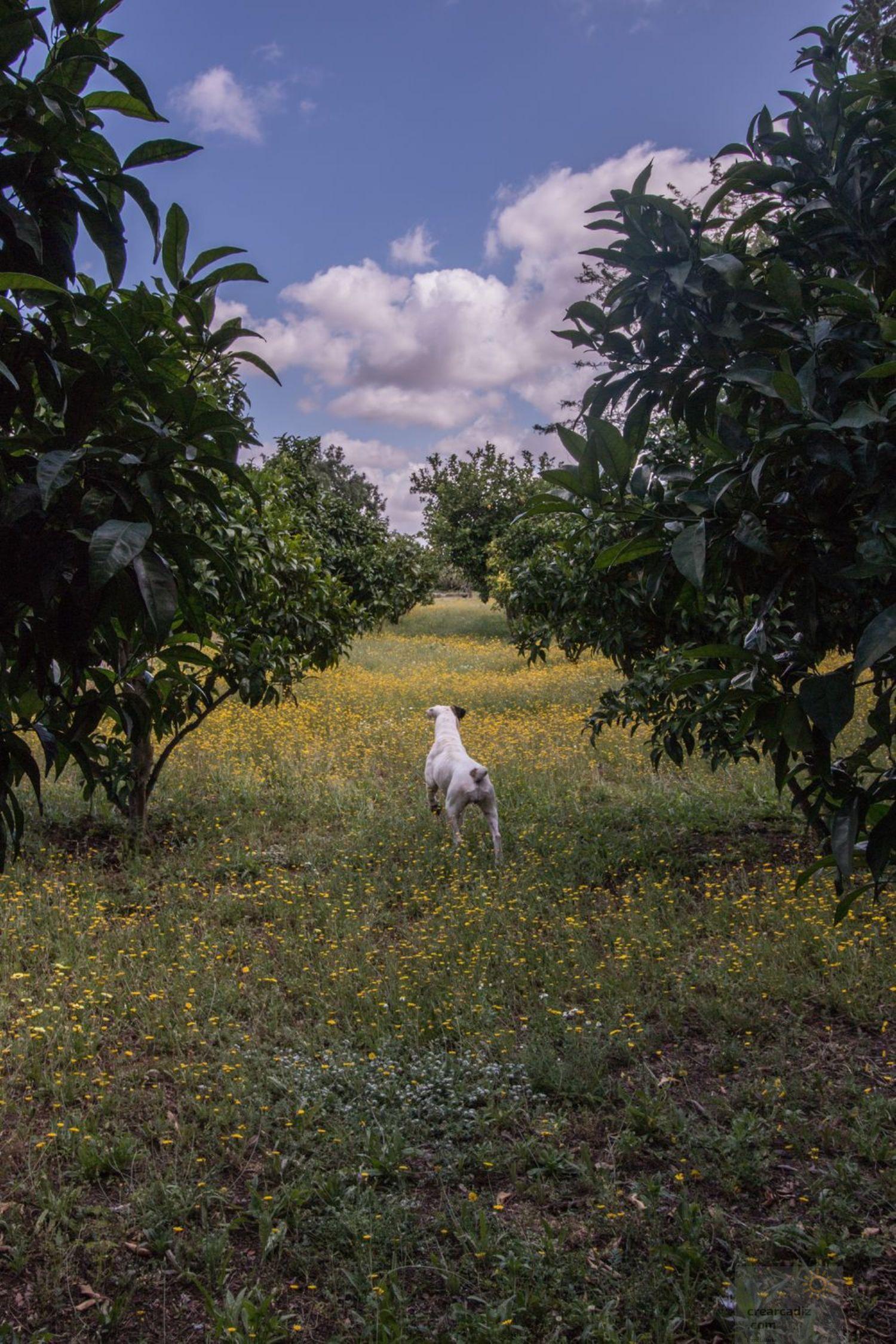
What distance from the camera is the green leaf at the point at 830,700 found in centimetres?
146

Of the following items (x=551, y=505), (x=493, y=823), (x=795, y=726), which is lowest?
(x=493, y=823)

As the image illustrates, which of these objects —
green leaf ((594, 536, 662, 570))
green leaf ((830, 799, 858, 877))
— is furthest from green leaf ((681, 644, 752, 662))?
green leaf ((830, 799, 858, 877))

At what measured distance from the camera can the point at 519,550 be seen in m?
24.3

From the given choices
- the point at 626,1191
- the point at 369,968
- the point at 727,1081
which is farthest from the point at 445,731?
the point at 626,1191

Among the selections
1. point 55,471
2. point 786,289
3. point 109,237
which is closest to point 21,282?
point 55,471

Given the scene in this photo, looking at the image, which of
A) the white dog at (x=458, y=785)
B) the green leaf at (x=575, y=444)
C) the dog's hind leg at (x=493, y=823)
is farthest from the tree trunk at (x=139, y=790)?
the green leaf at (x=575, y=444)

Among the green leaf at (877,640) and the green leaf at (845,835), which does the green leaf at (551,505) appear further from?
the green leaf at (845,835)

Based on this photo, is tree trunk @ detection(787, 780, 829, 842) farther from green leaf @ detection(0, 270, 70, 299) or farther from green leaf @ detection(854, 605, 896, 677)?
green leaf @ detection(0, 270, 70, 299)

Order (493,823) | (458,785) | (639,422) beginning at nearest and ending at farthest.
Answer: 1. (639,422)
2. (493,823)
3. (458,785)

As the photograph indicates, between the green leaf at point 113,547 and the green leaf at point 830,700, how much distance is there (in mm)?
1067

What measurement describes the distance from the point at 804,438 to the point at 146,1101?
3.91 m

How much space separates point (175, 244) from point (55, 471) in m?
0.75

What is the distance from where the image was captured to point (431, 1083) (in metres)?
4.11

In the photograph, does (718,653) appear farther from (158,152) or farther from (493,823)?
(493,823)
